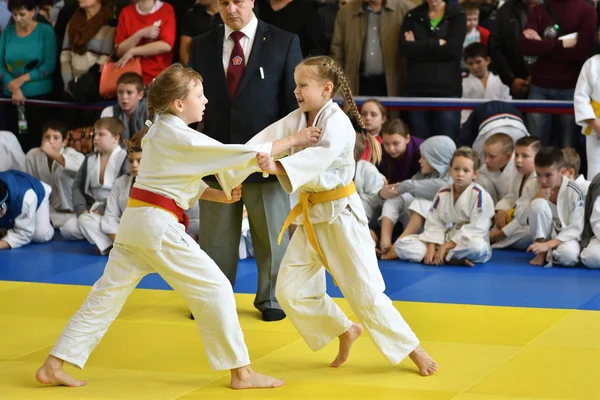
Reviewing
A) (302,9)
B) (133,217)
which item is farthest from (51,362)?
(302,9)

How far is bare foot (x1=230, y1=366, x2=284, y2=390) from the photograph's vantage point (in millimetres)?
4270

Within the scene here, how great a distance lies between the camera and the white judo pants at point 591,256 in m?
7.06

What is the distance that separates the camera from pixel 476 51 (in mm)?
9180

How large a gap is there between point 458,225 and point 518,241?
0.64 m

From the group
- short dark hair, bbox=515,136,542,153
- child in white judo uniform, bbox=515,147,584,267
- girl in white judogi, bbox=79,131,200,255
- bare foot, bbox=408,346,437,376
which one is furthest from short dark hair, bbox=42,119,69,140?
bare foot, bbox=408,346,437,376

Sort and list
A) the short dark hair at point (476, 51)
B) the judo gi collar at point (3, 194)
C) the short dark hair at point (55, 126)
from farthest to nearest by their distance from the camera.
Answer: the short dark hair at point (55, 126) → the short dark hair at point (476, 51) → the judo gi collar at point (3, 194)

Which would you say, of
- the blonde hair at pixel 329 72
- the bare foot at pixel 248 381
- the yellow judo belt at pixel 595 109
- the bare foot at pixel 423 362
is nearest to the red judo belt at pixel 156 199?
the bare foot at pixel 248 381

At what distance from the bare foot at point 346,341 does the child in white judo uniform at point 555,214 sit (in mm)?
3027

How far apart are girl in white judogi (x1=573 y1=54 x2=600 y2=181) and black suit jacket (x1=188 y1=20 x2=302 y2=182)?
314 centimetres

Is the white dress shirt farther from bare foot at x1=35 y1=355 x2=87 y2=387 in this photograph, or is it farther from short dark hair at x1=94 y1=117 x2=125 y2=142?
short dark hair at x1=94 y1=117 x2=125 y2=142

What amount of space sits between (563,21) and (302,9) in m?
2.36

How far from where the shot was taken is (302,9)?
29.3 ft

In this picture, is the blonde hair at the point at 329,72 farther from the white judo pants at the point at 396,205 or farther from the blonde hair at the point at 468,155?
the white judo pants at the point at 396,205

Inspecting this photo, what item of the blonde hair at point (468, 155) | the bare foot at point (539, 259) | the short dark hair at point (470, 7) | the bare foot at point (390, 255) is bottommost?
the bare foot at point (390, 255)
